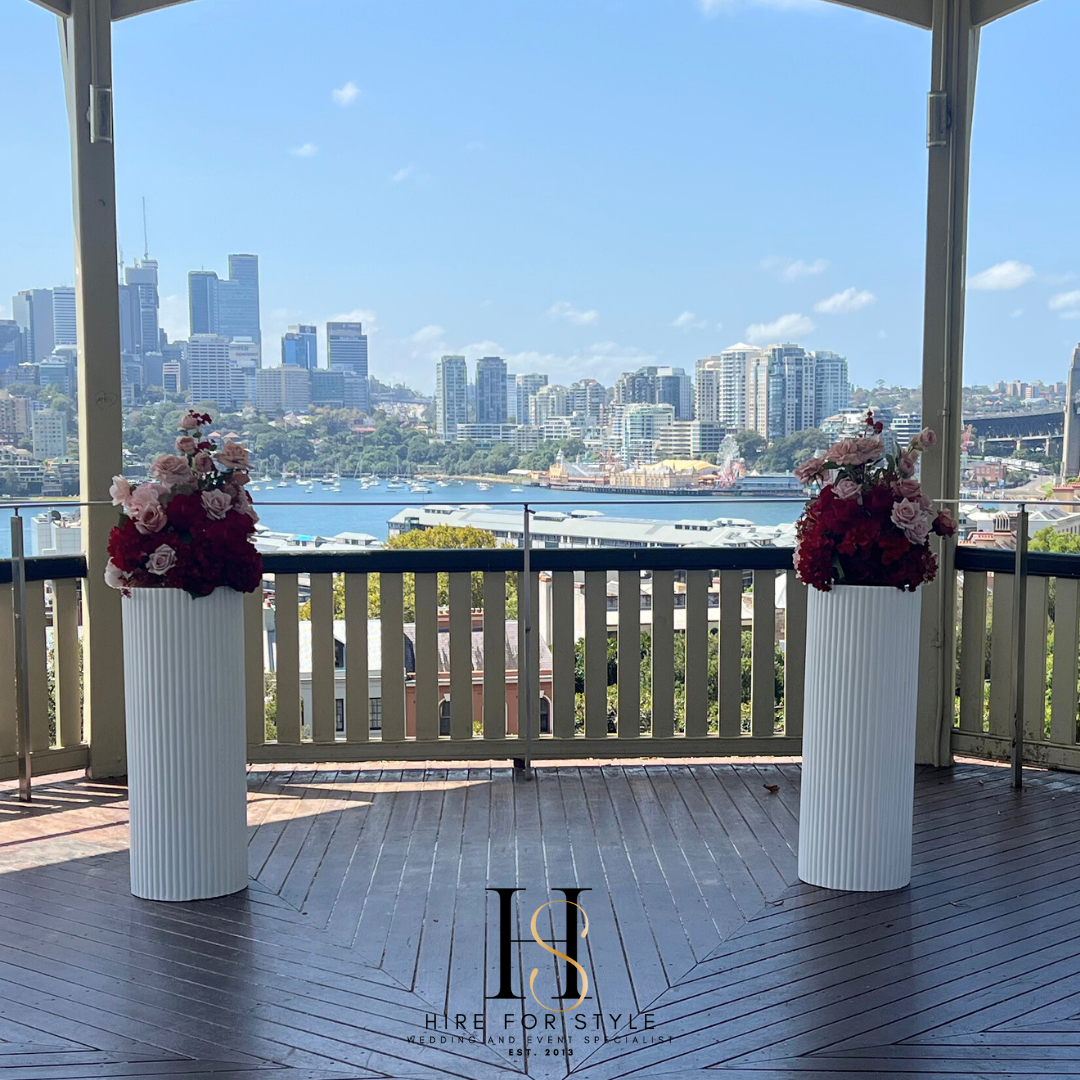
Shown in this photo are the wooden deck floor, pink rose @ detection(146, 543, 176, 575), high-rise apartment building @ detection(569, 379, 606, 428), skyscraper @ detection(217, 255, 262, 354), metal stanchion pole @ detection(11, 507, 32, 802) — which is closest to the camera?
the wooden deck floor

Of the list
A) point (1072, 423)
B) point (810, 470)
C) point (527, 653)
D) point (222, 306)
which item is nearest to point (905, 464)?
point (810, 470)

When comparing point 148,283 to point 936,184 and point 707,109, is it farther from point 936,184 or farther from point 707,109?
point 707,109

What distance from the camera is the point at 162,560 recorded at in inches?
128

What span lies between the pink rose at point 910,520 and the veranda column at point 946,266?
158 cm

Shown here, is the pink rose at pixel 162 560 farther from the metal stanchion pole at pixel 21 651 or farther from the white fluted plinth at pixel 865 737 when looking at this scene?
the white fluted plinth at pixel 865 737

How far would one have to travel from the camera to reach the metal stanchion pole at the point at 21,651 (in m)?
4.50

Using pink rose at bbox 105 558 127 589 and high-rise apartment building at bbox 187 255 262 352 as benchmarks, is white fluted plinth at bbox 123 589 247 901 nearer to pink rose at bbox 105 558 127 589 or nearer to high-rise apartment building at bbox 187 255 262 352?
pink rose at bbox 105 558 127 589

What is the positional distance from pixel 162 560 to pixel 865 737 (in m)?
2.15

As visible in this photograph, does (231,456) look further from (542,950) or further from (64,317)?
(64,317)

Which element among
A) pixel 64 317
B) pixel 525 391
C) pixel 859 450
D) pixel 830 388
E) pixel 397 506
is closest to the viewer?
pixel 859 450

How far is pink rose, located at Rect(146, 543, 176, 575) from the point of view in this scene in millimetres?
3242

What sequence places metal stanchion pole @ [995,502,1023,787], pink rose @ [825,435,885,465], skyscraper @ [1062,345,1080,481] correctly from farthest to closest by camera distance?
skyscraper @ [1062,345,1080,481] → metal stanchion pole @ [995,502,1023,787] → pink rose @ [825,435,885,465]

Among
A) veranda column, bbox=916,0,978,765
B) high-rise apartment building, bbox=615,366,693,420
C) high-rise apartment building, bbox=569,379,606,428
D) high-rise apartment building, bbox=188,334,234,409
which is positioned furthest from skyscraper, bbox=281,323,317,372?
veranda column, bbox=916,0,978,765

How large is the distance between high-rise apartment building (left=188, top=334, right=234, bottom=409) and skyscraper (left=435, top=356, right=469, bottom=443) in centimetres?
107
